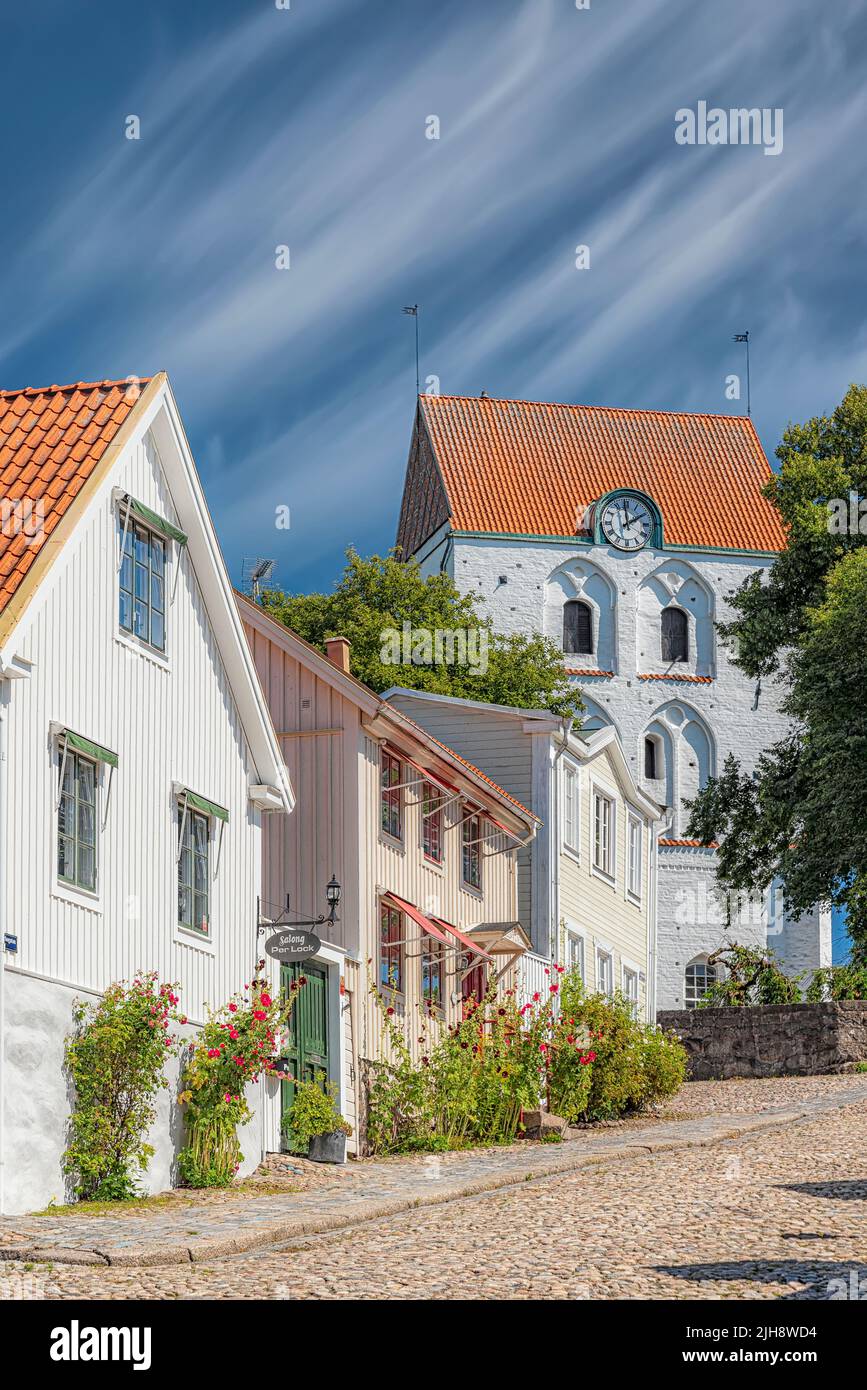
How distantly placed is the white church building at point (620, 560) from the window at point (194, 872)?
48482 millimetres

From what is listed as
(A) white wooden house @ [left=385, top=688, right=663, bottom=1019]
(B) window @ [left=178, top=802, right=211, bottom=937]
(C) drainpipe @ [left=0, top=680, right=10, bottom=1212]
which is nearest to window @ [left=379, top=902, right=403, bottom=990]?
(A) white wooden house @ [left=385, top=688, right=663, bottom=1019]

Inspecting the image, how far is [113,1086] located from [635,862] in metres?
24.9

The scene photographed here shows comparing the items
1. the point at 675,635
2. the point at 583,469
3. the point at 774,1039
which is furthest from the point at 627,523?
the point at 774,1039

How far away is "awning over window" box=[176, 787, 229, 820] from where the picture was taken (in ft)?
69.4

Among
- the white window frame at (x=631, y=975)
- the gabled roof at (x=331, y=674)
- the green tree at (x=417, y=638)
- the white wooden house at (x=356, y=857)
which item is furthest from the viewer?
the green tree at (x=417, y=638)

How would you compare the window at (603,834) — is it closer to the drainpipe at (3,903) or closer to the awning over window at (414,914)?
the awning over window at (414,914)

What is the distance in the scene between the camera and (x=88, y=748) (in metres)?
18.8

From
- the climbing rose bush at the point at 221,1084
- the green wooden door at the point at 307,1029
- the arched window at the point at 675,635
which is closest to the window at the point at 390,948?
the green wooden door at the point at 307,1029

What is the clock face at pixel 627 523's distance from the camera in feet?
248

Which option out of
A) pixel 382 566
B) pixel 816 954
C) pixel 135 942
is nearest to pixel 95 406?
pixel 135 942

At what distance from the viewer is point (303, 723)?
2703 centimetres

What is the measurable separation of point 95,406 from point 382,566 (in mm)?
41323

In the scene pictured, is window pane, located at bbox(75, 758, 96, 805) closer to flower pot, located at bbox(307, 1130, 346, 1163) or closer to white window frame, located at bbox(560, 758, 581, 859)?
flower pot, located at bbox(307, 1130, 346, 1163)

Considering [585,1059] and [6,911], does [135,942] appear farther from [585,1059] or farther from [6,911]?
[585,1059]
